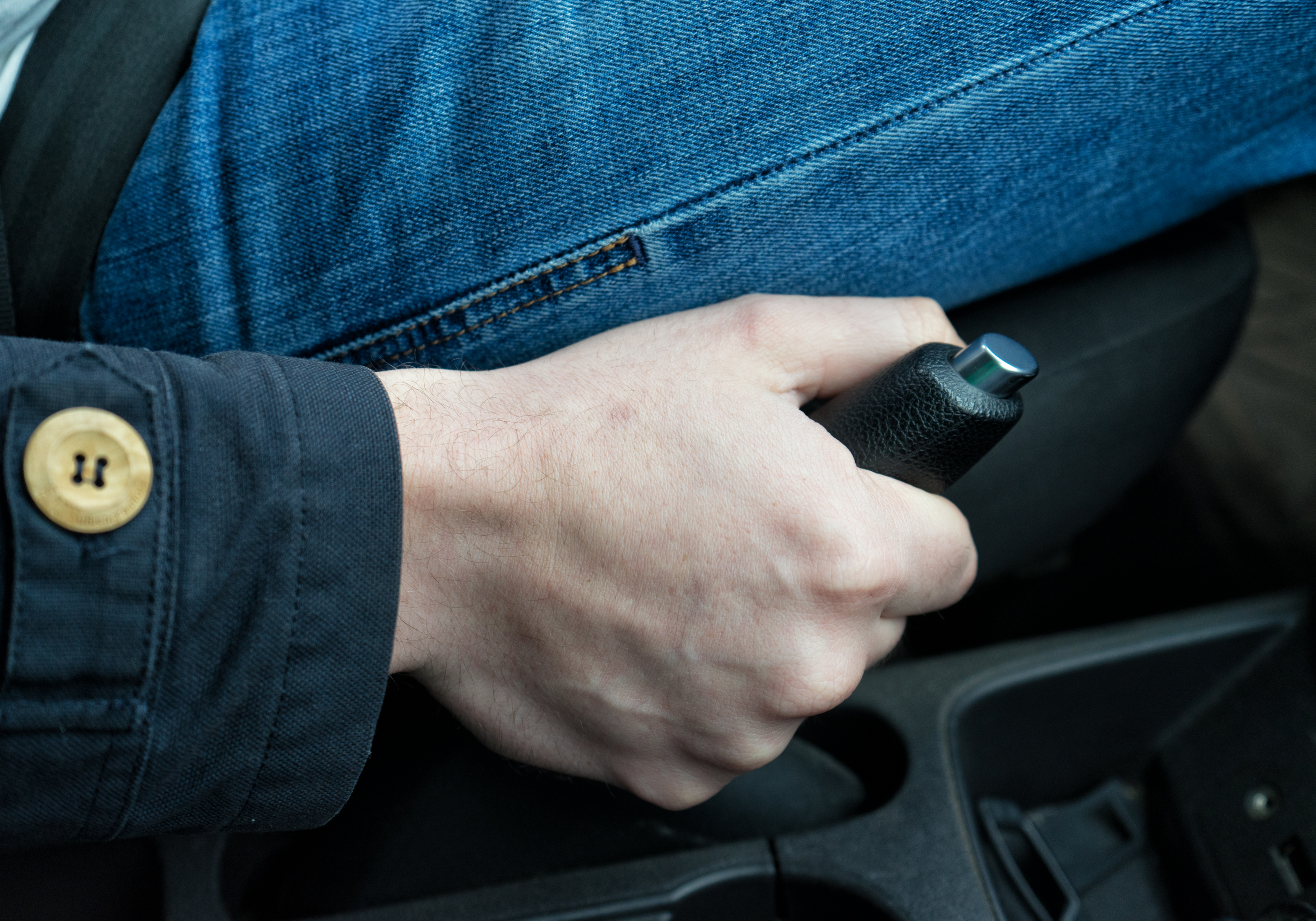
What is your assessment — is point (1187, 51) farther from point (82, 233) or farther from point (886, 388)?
point (82, 233)

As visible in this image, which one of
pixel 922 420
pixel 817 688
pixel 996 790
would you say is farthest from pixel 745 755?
pixel 996 790

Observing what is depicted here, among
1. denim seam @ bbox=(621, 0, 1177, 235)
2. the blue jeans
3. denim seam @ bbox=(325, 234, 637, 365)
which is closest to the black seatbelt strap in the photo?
the blue jeans

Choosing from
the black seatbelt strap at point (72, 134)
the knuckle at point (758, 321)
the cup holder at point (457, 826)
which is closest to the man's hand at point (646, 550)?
the knuckle at point (758, 321)

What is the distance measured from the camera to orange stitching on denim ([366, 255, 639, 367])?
54 cm

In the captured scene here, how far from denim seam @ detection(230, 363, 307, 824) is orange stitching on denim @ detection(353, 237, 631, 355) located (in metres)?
0.11

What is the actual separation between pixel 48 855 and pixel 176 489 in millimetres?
314

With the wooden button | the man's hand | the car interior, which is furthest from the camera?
the car interior

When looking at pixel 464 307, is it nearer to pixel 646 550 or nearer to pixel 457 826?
pixel 646 550

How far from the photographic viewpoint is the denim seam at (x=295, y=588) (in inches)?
17.0

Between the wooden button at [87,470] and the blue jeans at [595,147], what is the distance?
173 millimetres

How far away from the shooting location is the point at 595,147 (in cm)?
52

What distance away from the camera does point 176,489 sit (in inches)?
15.9

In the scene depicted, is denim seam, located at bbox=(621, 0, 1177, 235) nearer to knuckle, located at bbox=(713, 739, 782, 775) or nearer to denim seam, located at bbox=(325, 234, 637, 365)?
denim seam, located at bbox=(325, 234, 637, 365)

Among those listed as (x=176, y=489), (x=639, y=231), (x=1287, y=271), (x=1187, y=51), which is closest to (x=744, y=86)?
(x=639, y=231)
